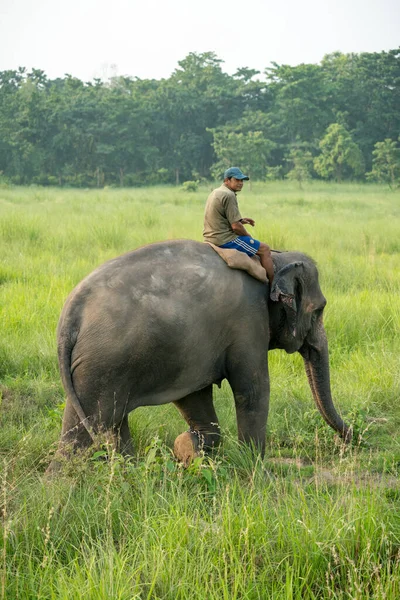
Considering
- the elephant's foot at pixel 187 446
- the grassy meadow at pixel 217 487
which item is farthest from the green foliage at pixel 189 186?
the elephant's foot at pixel 187 446

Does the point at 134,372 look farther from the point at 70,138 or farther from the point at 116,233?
the point at 70,138

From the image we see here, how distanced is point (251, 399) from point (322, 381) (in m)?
0.62

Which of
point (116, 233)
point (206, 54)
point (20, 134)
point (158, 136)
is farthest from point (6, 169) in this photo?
point (116, 233)

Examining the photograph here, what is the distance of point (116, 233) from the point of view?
10906mm

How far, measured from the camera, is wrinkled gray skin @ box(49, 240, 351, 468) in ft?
12.0

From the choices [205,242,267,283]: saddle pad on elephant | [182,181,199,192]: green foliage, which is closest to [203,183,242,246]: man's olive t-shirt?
[205,242,267,283]: saddle pad on elephant

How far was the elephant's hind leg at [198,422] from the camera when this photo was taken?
438cm

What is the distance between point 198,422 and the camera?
176 inches

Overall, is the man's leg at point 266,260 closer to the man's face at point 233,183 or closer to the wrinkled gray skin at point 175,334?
the wrinkled gray skin at point 175,334

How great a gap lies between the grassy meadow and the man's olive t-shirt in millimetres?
1092

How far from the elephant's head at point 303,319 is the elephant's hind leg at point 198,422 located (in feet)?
1.67

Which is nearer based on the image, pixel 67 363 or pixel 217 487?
pixel 217 487

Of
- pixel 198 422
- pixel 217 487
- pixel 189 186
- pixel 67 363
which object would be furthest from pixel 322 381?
pixel 189 186

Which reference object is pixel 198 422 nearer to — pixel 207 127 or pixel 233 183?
pixel 233 183
